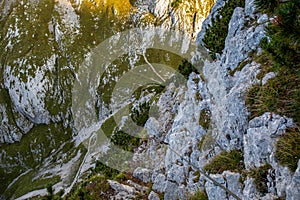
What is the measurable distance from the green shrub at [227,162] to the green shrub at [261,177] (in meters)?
1.82

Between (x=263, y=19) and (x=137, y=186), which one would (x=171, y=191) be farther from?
(x=263, y=19)

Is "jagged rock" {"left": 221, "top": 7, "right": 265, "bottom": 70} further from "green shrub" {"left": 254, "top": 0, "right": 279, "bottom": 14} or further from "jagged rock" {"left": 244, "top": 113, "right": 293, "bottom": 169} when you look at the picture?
"green shrub" {"left": 254, "top": 0, "right": 279, "bottom": 14}

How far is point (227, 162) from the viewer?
50.5ft

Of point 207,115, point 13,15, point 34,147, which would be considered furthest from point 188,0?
point 207,115

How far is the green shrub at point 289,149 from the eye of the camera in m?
9.92

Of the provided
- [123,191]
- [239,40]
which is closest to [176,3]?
[239,40]

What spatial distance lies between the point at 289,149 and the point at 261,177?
2.17 m

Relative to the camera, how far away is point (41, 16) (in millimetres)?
167375

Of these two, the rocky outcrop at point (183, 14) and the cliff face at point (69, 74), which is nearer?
the cliff face at point (69, 74)

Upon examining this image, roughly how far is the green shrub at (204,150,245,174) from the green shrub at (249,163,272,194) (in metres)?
1.82

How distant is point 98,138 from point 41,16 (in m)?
105

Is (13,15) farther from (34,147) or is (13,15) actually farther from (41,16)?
(34,147)

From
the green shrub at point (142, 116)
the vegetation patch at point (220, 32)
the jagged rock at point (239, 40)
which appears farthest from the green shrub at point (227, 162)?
the green shrub at point (142, 116)

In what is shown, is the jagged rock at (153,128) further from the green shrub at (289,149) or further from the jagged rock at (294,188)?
the jagged rock at (294,188)
